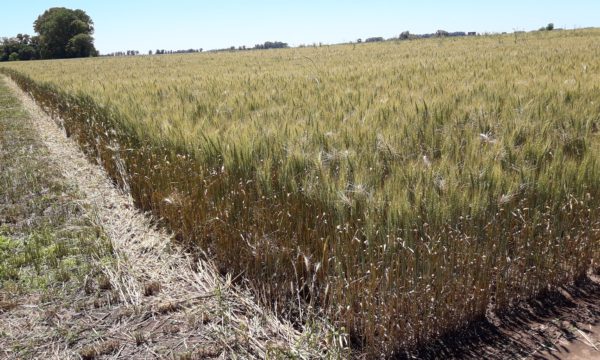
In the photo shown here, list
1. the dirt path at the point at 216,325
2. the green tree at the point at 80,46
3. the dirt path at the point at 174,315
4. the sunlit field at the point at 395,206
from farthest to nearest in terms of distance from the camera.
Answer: the green tree at the point at 80,46 < the dirt path at the point at 174,315 < the dirt path at the point at 216,325 < the sunlit field at the point at 395,206

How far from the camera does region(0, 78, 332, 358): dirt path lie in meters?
2.26

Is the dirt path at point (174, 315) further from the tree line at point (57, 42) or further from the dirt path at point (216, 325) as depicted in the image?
the tree line at point (57, 42)

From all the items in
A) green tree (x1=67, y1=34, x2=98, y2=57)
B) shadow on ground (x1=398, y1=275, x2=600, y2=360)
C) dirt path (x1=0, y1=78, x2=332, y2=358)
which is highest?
green tree (x1=67, y1=34, x2=98, y2=57)

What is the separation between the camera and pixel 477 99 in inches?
159

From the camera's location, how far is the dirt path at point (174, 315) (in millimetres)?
2256

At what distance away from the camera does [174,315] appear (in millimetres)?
2645

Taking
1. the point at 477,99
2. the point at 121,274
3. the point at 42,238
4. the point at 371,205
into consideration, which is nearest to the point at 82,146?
the point at 42,238

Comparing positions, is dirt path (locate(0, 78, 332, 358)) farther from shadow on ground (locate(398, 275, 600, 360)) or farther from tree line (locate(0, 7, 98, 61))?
tree line (locate(0, 7, 98, 61))

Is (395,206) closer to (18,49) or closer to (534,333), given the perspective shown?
(534,333)

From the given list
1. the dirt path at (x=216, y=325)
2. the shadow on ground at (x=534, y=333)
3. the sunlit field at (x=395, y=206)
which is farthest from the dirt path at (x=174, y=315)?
the shadow on ground at (x=534, y=333)

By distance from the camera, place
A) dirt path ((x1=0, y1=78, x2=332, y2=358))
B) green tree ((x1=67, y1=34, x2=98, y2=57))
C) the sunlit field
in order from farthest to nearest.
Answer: green tree ((x1=67, y1=34, x2=98, y2=57)) < dirt path ((x1=0, y1=78, x2=332, y2=358)) < the sunlit field

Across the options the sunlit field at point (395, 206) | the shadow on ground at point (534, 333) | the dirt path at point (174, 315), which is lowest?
the dirt path at point (174, 315)

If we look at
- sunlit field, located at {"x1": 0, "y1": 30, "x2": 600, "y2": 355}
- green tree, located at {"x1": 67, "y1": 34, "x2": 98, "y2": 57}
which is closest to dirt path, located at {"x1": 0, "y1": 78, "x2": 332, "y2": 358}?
sunlit field, located at {"x1": 0, "y1": 30, "x2": 600, "y2": 355}

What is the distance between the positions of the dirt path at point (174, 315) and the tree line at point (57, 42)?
3324 inches
